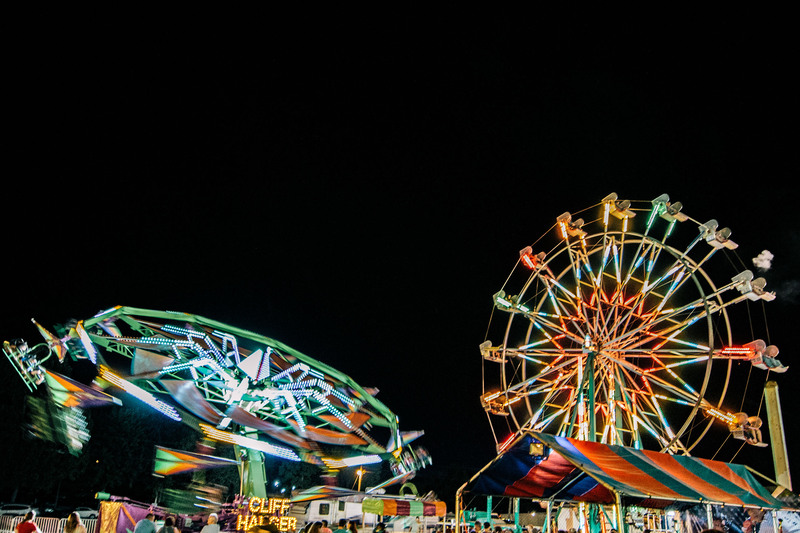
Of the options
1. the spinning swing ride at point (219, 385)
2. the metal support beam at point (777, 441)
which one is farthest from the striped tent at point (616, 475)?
the spinning swing ride at point (219, 385)

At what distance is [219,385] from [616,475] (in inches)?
878

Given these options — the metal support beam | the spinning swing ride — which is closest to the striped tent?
the metal support beam

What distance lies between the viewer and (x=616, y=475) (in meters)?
10.5

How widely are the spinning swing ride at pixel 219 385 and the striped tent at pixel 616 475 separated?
18.0m

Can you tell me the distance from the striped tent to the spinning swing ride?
18.0m

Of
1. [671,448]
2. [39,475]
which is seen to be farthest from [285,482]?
[671,448]

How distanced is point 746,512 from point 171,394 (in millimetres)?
21249

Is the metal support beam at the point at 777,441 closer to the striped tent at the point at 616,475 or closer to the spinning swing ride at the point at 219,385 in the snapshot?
the striped tent at the point at 616,475

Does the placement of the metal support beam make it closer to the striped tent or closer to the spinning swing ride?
the striped tent

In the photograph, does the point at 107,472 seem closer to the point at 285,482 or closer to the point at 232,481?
the point at 232,481

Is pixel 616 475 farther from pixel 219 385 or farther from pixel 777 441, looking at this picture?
pixel 219 385

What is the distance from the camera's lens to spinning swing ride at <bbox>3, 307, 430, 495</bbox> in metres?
26.0

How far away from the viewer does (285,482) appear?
5234 centimetres

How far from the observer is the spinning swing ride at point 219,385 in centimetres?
2603
